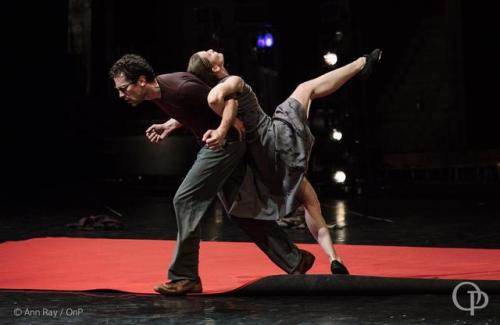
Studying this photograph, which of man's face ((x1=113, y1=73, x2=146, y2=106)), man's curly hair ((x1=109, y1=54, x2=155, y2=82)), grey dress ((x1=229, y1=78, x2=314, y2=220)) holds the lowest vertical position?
grey dress ((x1=229, y1=78, x2=314, y2=220))

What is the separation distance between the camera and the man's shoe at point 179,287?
3.42m

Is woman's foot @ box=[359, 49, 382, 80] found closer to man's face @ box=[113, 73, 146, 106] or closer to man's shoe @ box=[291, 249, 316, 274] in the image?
man's shoe @ box=[291, 249, 316, 274]

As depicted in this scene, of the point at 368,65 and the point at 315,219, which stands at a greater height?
the point at 368,65

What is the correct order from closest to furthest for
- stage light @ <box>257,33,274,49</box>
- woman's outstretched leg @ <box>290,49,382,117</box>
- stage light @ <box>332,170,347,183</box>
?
woman's outstretched leg @ <box>290,49,382,117</box> < stage light @ <box>332,170,347,183</box> < stage light @ <box>257,33,274,49</box>

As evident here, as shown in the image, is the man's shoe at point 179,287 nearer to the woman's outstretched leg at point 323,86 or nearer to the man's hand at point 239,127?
the man's hand at point 239,127

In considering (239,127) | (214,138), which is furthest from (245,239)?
(214,138)

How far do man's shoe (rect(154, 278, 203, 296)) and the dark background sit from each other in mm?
5977

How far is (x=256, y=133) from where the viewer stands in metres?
3.64

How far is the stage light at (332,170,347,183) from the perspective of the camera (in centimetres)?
973

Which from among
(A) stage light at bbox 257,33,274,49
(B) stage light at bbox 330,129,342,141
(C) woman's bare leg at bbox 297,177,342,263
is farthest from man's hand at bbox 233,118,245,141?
(A) stage light at bbox 257,33,274,49

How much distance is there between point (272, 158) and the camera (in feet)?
11.9

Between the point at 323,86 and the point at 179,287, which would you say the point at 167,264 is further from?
the point at 323,86

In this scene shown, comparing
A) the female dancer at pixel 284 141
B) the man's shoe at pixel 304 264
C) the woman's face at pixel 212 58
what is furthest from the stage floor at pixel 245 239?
the woman's face at pixel 212 58

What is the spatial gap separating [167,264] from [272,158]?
3.64 ft
